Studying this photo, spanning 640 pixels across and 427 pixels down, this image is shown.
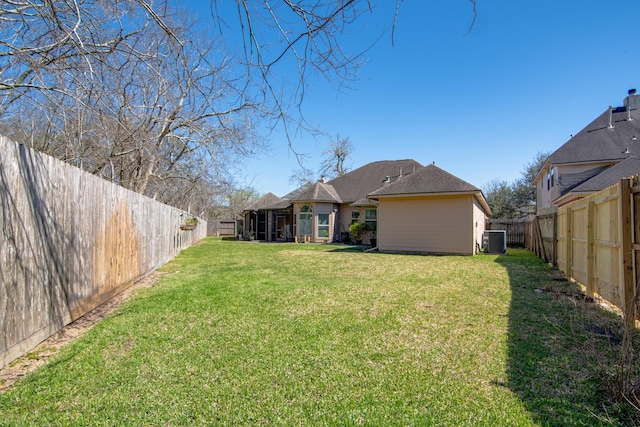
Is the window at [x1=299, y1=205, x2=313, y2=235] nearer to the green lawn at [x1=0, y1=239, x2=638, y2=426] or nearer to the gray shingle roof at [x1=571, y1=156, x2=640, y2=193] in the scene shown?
the gray shingle roof at [x1=571, y1=156, x2=640, y2=193]

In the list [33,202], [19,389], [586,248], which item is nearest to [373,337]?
[19,389]

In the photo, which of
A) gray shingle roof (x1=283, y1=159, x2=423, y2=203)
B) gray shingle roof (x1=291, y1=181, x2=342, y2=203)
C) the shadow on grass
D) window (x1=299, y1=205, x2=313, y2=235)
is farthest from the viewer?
gray shingle roof (x1=283, y1=159, x2=423, y2=203)

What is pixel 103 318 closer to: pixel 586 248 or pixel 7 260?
pixel 7 260

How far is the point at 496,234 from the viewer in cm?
1455

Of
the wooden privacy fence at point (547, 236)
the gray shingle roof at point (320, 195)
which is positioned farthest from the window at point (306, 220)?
the wooden privacy fence at point (547, 236)

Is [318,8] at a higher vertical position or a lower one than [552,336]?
higher

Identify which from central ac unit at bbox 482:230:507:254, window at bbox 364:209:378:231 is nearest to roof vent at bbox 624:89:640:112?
central ac unit at bbox 482:230:507:254

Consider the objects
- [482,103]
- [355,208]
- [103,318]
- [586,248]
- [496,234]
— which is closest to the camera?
[103,318]

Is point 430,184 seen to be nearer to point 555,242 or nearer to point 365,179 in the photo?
point 555,242

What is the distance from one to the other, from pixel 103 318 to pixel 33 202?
193cm

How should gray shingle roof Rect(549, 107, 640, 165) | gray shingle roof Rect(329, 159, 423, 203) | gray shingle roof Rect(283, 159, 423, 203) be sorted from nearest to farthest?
gray shingle roof Rect(549, 107, 640, 165) → gray shingle roof Rect(283, 159, 423, 203) → gray shingle roof Rect(329, 159, 423, 203)

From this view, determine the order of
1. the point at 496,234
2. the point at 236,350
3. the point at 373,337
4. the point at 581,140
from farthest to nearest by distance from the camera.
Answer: the point at 581,140, the point at 496,234, the point at 373,337, the point at 236,350

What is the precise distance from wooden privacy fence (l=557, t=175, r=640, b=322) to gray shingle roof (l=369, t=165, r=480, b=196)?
20.2ft

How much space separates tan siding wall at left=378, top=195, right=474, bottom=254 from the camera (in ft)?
44.8
